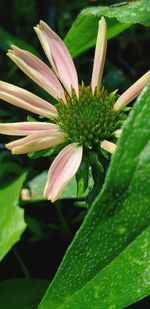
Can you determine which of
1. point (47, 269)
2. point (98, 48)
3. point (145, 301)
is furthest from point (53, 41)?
point (47, 269)

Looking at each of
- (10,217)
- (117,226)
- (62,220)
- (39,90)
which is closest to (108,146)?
(117,226)

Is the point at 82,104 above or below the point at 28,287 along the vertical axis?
above

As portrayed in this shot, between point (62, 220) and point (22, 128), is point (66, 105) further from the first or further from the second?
point (62, 220)

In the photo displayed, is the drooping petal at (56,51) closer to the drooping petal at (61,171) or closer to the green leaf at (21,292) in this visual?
the drooping petal at (61,171)

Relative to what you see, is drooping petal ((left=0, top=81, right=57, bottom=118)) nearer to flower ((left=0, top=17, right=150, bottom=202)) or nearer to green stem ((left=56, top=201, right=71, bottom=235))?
flower ((left=0, top=17, right=150, bottom=202))

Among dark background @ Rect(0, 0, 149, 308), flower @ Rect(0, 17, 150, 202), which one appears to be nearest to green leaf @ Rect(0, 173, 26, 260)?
dark background @ Rect(0, 0, 149, 308)

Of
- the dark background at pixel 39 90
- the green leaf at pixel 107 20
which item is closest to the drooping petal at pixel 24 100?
the green leaf at pixel 107 20

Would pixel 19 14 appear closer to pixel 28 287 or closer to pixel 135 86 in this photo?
pixel 28 287
